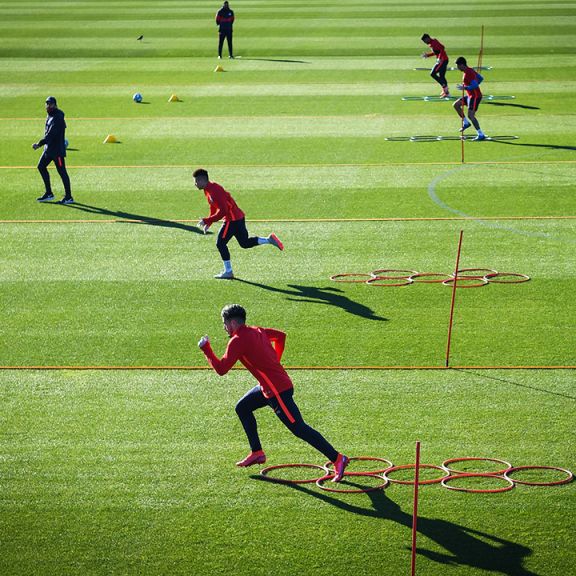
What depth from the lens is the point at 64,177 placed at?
77.2 ft

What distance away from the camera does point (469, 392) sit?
1342 cm

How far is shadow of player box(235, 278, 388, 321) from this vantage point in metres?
16.7

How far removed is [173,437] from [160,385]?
1632mm

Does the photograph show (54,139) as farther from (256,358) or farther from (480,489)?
(480,489)

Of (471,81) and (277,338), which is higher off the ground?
(471,81)

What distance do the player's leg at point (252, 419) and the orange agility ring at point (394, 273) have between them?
23.7 feet

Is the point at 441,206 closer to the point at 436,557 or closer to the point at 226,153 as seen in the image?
the point at 226,153

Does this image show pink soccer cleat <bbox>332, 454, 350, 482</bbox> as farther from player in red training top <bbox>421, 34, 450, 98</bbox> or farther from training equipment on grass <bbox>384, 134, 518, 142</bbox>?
player in red training top <bbox>421, 34, 450, 98</bbox>

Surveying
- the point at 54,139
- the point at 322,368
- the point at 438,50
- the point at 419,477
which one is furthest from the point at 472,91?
the point at 419,477

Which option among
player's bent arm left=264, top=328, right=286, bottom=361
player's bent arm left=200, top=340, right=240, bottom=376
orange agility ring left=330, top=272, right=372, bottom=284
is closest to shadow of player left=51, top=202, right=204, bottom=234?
orange agility ring left=330, top=272, right=372, bottom=284

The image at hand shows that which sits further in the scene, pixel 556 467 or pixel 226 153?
pixel 226 153

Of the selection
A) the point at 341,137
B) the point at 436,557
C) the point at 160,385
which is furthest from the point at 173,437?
the point at 341,137

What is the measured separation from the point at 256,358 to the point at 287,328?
16.9ft

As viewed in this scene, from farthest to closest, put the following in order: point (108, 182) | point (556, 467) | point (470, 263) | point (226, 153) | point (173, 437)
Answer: point (226, 153), point (108, 182), point (470, 263), point (173, 437), point (556, 467)
